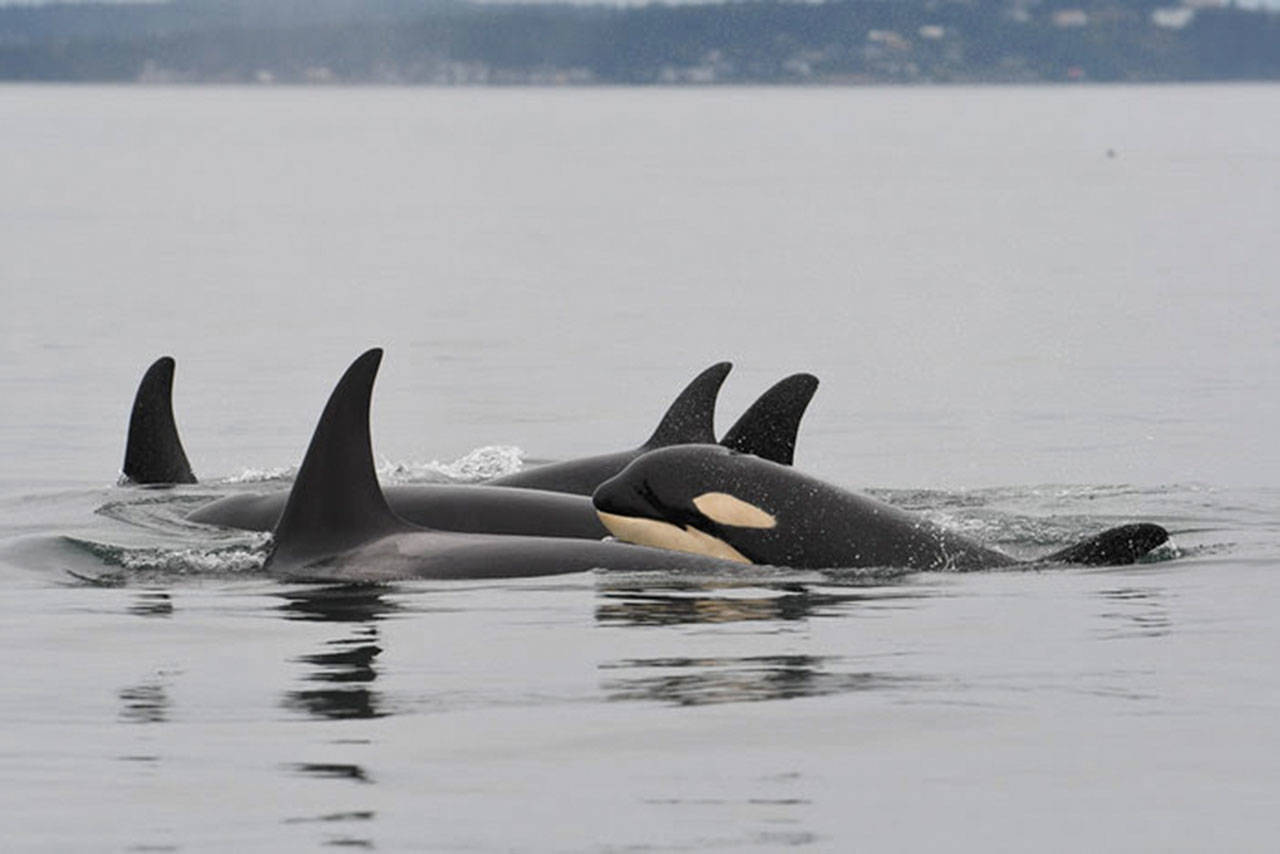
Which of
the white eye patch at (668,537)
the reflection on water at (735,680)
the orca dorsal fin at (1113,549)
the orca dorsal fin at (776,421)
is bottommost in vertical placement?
the reflection on water at (735,680)

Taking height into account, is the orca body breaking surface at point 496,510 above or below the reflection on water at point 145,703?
above

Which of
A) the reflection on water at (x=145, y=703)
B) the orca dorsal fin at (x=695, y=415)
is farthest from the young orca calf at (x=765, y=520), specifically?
the reflection on water at (x=145, y=703)

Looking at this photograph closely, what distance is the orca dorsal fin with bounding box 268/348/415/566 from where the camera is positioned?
1467 cm

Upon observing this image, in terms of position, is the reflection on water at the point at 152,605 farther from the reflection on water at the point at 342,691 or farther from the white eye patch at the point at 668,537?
the white eye patch at the point at 668,537

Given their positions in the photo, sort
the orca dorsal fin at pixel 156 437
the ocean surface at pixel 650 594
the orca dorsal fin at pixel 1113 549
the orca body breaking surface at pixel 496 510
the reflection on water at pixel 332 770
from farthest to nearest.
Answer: the orca dorsal fin at pixel 156 437 → the orca body breaking surface at pixel 496 510 → the orca dorsal fin at pixel 1113 549 → the reflection on water at pixel 332 770 → the ocean surface at pixel 650 594

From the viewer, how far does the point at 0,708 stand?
37.6 feet

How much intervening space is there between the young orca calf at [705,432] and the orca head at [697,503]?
137cm

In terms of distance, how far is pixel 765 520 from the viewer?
15.4m

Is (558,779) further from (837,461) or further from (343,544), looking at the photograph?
(837,461)

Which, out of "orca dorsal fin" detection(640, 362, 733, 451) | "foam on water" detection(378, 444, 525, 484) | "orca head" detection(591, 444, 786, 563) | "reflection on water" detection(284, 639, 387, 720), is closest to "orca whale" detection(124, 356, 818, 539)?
"orca dorsal fin" detection(640, 362, 733, 451)

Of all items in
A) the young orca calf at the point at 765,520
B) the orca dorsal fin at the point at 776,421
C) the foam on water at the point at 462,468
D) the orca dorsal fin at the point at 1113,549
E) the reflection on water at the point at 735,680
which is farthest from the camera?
the foam on water at the point at 462,468

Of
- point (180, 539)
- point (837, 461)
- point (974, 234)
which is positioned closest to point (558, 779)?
point (180, 539)

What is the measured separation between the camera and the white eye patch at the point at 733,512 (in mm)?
15391

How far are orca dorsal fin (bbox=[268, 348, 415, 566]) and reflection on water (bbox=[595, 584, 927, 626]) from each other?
1.37 m
